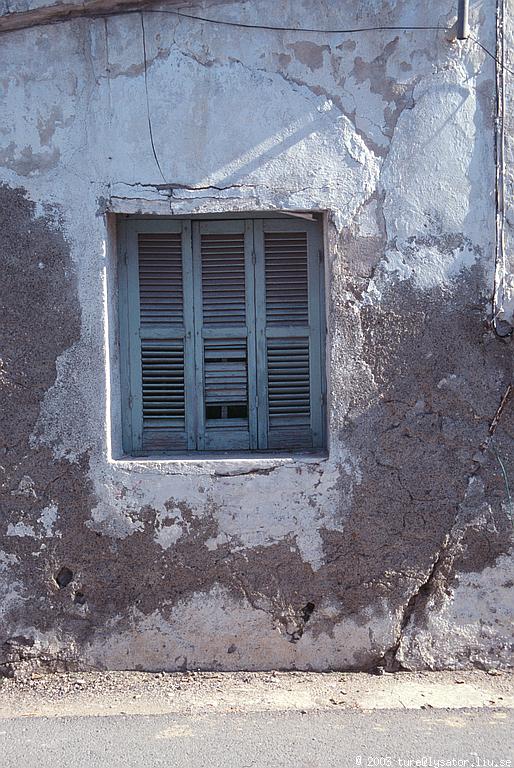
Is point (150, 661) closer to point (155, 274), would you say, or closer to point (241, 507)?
point (241, 507)

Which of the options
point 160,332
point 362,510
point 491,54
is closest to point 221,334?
point 160,332

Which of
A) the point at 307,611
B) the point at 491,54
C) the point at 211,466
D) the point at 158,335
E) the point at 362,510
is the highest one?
the point at 491,54

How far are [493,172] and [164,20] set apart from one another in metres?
1.79

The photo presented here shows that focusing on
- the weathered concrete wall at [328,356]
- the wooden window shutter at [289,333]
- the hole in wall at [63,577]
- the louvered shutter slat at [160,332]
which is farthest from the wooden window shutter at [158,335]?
the hole in wall at [63,577]

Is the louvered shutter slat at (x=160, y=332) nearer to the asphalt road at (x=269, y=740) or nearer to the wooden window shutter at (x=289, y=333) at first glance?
the wooden window shutter at (x=289, y=333)

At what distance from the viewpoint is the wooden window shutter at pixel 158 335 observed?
448 centimetres

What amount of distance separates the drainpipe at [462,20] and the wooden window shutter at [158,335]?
5.44 feet

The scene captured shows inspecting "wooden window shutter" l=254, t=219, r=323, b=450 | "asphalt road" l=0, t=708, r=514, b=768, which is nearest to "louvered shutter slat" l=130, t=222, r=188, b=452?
"wooden window shutter" l=254, t=219, r=323, b=450

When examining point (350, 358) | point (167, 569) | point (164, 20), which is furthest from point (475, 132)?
point (167, 569)

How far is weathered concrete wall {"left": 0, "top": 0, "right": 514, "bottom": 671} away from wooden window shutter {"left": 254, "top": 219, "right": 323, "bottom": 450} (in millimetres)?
263

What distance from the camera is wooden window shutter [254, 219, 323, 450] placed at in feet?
14.7

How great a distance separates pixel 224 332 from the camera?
14.8ft

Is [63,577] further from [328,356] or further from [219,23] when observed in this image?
[219,23]

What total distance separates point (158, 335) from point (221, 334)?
0.33m
